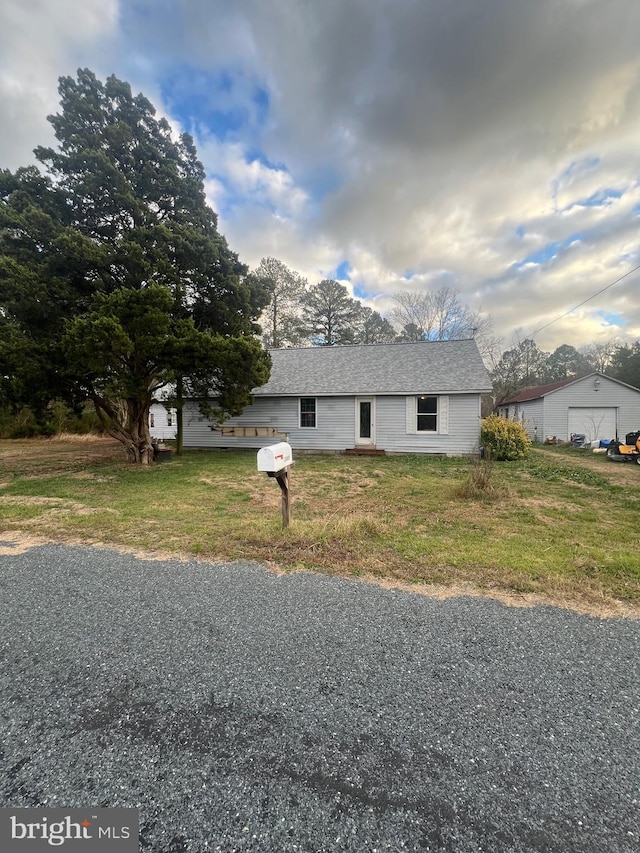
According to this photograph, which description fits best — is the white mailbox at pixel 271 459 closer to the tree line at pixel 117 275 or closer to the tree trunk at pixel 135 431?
the tree line at pixel 117 275

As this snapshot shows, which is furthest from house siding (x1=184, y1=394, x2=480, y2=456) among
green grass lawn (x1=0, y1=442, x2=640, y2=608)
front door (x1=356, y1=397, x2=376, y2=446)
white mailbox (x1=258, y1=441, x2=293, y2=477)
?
white mailbox (x1=258, y1=441, x2=293, y2=477)

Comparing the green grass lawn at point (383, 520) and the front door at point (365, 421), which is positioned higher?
the front door at point (365, 421)

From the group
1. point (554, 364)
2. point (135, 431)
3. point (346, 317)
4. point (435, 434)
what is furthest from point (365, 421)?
point (554, 364)

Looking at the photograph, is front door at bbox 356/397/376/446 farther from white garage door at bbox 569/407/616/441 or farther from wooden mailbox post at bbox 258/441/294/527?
white garage door at bbox 569/407/616/441

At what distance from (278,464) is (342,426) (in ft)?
29.9

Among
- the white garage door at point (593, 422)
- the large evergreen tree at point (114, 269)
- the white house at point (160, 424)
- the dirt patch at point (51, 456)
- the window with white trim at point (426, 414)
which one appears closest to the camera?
the large evergreen tree at point (114, 269)

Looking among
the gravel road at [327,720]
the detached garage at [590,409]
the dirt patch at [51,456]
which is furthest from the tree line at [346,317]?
Answer: the gravel road at [327,720]

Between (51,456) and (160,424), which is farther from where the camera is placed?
(160,424)

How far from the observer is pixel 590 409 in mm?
16141

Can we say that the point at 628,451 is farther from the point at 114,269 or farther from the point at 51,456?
→ the point at 51,456

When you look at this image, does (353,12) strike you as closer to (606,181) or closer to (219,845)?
(606,181)

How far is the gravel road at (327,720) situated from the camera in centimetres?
128

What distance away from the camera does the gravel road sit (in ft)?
4.20

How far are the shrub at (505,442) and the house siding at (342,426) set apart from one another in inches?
22.4
